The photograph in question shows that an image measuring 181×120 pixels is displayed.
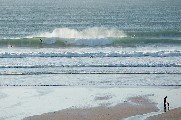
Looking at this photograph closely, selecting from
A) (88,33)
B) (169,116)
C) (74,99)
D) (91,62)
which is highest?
(88,33)

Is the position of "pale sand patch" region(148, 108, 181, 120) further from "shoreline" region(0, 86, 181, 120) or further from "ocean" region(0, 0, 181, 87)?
"ocean" region(0, 0, 181, 87)

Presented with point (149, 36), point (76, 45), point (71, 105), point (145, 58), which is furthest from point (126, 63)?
point (149, 36)

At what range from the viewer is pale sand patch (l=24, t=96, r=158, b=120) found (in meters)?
20.7

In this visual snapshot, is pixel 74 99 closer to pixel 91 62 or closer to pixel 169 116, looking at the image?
pixel 169 116

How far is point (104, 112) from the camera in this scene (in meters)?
21.3

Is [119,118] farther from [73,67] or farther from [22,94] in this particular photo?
[73,67]

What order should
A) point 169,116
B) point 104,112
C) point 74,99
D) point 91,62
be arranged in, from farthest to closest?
point 91,62, point 74,99, point 104,112, point 169,116

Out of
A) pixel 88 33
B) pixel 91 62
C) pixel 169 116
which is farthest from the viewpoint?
pixel 88 33

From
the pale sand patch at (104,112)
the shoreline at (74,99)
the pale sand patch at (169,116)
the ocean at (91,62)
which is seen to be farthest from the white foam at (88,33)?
the pale sand patch at (169,116)

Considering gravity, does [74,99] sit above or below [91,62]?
below

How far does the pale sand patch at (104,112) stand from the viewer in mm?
20688

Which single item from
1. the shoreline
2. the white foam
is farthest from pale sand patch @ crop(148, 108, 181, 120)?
the white foam

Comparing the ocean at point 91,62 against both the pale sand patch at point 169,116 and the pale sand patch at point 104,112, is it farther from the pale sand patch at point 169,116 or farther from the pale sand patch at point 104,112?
the pale sand patch at point 169,116

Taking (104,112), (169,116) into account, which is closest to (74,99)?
(104,112)
